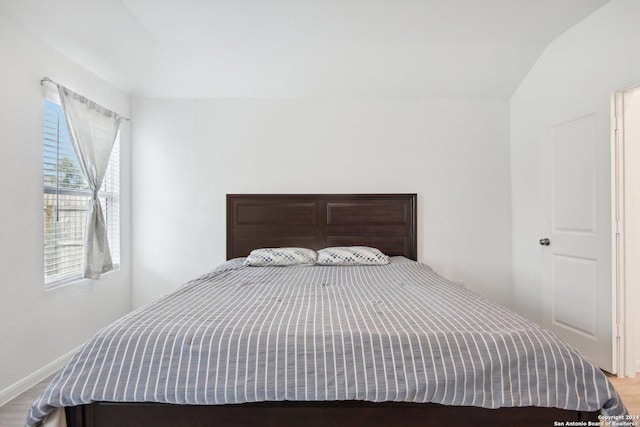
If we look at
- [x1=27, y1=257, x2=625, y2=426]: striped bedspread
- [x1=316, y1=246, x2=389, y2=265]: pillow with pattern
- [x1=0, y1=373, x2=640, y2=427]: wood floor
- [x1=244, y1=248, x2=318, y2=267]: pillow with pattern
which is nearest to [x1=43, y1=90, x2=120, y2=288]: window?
[x1=0, y1=373, x2=640, y2=427]: wood floor

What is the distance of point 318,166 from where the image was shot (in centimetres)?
348

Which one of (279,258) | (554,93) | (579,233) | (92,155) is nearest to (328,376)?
(279,258)

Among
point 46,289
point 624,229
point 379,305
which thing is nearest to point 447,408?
point 379,305

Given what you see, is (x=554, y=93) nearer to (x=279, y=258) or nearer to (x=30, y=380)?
(x=279, y=258)

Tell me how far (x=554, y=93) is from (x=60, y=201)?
3.97 meters

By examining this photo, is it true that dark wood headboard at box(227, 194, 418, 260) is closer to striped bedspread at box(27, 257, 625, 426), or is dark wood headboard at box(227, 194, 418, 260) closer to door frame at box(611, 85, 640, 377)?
door frame at box(611, 85, 640, 377)

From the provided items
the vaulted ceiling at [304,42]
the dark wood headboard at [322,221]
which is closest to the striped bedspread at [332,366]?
the dark wood headboard at [322,221]

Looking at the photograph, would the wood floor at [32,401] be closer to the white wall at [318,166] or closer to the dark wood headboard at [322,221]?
the white wall at [318,166]

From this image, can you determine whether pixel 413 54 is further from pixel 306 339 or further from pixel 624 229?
pixel 306 339

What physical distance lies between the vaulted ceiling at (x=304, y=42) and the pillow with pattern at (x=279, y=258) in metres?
1.54

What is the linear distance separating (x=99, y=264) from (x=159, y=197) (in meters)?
0.88

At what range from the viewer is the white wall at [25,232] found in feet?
6.90

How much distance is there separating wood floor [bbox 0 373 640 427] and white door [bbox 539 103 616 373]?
0.13m

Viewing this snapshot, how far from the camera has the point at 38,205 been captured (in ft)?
7.75
